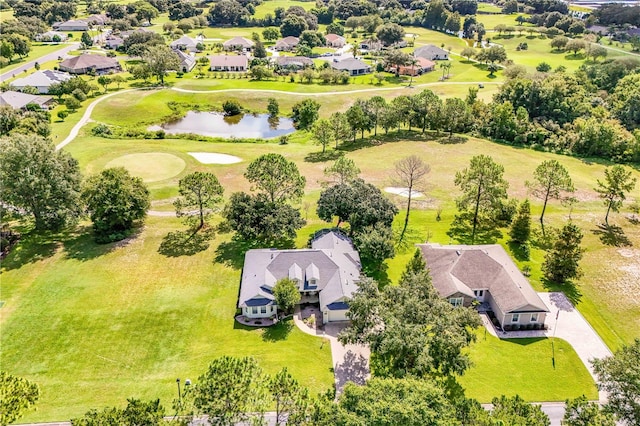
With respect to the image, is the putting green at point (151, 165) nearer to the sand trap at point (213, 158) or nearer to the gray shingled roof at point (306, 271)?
the sand trap at point (213, 158)

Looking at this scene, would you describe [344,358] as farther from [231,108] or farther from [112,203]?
[231,108]

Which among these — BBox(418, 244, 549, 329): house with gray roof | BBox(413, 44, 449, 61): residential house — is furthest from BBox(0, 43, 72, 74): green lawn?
BBox(418, 244, 549, 329): house with gray roof

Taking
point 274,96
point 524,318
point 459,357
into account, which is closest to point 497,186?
point 524,318

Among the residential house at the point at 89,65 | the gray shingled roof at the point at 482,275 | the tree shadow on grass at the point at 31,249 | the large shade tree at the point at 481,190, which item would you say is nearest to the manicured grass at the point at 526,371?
the gray shingled roof at the point at 482,275

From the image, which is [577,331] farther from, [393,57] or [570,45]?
[570,45]

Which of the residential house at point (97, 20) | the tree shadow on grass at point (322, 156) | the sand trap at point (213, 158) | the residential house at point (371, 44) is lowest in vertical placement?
the tree shadow on grass at point (322, 156)

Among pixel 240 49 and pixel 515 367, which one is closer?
pixel 515 367

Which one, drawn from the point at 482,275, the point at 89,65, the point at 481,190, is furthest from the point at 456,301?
the point at 89,65
